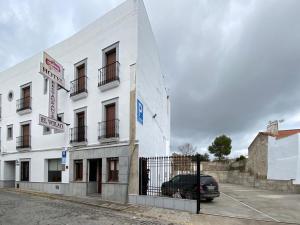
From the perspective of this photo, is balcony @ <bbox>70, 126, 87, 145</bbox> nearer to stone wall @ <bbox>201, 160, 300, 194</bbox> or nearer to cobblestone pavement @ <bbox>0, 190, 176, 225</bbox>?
cobblestone pavement @ <bbox>0, 190, 176, 225</bbox>

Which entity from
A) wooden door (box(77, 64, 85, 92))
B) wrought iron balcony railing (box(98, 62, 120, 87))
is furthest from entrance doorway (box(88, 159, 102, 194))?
wrought iron balcony railing (box(98, 62, 120, 87))

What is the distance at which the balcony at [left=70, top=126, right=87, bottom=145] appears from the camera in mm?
16953

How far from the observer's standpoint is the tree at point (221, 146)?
44.8 meters

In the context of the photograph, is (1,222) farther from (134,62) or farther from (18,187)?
(18,187)

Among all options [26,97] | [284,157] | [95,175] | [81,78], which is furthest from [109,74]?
[284,157]

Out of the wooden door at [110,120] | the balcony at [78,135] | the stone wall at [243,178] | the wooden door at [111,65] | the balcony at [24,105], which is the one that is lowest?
the stone wall at [243,178]

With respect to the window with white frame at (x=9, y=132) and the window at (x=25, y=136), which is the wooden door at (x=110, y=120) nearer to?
the window at (x=25, y=136)

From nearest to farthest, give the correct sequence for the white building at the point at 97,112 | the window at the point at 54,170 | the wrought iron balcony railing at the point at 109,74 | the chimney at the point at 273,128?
the white building at the point at 97,112 < the wrought iron balcony railing at the point at 109,74 < the window at the point at 54,170 < the chimney at the point at 273,128

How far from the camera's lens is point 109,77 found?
52.4 feet

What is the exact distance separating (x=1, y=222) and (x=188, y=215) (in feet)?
21.4

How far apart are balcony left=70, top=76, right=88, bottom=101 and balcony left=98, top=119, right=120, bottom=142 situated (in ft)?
7.99

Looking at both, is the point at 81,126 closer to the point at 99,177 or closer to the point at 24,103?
the point at 99,177

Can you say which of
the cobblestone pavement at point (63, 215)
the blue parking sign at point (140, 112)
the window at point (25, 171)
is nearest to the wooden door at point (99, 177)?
the cobblestone pavement at point (63, 215)

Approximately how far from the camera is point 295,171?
17.6m
